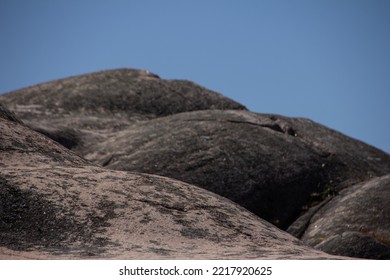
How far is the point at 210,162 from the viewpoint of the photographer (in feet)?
58.2

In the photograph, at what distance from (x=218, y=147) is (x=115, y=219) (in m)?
9.12

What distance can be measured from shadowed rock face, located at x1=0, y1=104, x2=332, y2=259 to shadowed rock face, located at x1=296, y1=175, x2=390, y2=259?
16.2 feet

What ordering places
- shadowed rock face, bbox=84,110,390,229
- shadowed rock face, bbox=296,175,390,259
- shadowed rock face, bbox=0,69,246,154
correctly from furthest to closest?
shadowed rock face, bbox=0,69,246,154 → shadowed rock face, bbox=84,110,390,229 → shadowed rock face, bbox=296,175,390,259

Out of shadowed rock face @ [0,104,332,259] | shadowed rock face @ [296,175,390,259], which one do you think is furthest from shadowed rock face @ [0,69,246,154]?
shadowed rock face @ [0,104,332,259]

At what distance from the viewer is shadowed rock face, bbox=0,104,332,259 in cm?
859

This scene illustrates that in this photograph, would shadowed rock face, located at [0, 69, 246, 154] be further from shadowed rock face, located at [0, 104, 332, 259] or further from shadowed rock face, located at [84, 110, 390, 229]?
shadowed rock face, located at [0, 104, 332, 259]

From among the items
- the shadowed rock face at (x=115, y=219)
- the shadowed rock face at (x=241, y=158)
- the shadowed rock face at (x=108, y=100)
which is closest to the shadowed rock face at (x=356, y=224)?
the shadowed rock face at (x=241, y=158)

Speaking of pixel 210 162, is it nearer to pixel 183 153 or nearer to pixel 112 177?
pixel 183 153

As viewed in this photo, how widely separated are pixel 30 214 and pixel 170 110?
14.1 meters

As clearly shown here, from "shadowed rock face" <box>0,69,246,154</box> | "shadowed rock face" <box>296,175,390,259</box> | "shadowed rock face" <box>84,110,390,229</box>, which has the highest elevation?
"shadowed rock face" <box>0,69,246,154</box>

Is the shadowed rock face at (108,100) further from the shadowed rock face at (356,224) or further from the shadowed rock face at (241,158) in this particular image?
the shadowed rock face at (356,224)

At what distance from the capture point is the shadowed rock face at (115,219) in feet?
28.2

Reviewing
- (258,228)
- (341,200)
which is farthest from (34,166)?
(341,200)

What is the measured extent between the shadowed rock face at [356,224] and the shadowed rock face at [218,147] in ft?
0.18
